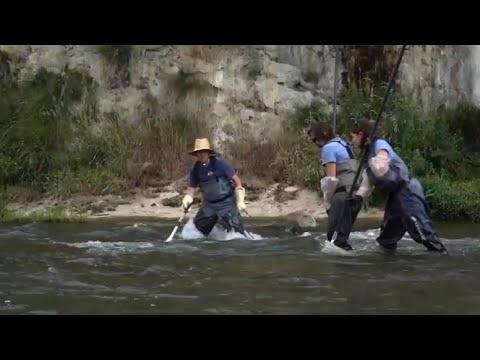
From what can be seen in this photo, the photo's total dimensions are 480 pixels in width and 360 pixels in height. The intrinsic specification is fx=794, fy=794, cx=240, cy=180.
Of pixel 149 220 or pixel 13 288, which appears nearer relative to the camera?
pixel 13 288

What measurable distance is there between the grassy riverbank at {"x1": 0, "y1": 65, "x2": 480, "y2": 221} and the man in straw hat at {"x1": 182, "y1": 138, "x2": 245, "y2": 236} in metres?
3.34

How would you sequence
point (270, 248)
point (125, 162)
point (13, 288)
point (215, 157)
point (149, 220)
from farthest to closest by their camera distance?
point (125, 162) < point (149, 220) < point (215, 157) < point (270, 248) < point (13, 288)

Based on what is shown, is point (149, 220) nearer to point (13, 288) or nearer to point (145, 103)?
point (145, 103)

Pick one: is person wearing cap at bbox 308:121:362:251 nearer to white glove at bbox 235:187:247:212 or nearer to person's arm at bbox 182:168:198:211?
white glove at bbox 235:187:247:212

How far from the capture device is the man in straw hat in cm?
1020

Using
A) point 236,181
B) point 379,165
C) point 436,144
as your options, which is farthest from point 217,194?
point 436,144

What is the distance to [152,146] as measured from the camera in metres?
14.9

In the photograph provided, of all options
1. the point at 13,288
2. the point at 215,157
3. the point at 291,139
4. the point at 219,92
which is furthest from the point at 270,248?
the point at 219,92

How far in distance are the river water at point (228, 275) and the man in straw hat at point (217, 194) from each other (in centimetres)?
22

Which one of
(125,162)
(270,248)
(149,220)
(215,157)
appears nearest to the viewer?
(270,248)

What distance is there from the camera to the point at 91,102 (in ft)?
52.0

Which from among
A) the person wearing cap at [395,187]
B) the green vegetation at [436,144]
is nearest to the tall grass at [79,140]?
the green vegetation at [436,144]

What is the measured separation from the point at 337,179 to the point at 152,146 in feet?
22.9
